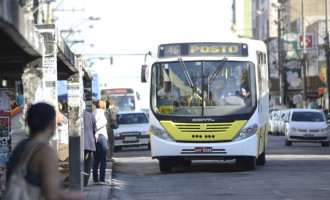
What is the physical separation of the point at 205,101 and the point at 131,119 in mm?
15437

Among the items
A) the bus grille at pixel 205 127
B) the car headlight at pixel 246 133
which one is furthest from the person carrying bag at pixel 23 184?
the car headlight at pixel 246 133

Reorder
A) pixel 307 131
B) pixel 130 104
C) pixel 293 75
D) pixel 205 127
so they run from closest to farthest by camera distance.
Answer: pixel 205 127, pixel 307 131, pixel 130 104, pixel 293 75

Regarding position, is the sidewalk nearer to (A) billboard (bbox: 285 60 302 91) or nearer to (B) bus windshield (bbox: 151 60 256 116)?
(B) bus windshield (bbox: 151 60 256 116)

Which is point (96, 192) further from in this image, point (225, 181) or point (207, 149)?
point (207, 149)

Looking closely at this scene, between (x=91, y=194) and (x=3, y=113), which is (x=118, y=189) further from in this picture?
(x=3, y=113)

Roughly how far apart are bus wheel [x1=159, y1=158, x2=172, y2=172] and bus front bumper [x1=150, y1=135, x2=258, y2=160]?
0.69 meters

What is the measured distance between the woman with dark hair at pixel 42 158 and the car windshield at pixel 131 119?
29800 mm

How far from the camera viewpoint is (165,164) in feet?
69.5

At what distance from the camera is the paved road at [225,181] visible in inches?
591

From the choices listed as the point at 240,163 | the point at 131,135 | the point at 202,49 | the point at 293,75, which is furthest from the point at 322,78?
the point at 202,49

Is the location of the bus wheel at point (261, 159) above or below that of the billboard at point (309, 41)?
below

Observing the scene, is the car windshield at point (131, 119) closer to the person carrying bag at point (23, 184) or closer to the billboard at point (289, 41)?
the person carrying bag at point (23, 184)

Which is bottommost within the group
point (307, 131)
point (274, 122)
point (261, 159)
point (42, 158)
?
point (274, 122)

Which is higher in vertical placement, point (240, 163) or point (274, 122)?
point (240, 163)
